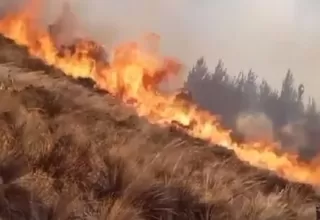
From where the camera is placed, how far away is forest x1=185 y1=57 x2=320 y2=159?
1740mm

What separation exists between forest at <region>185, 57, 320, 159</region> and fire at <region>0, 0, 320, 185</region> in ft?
0.07

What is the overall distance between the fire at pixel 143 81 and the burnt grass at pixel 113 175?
0.06m

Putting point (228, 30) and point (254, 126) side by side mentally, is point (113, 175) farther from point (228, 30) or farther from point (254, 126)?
point (228, 30)

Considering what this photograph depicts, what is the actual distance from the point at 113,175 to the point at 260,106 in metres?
0.39

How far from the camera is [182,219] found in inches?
60.5

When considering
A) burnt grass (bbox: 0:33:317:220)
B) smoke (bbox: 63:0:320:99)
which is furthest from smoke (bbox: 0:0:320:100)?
burnt grass (bbox: 0:33:317:220)

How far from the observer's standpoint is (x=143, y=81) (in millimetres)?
1899

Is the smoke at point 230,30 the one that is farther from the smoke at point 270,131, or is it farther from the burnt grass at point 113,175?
the burnt grass at point 113,175

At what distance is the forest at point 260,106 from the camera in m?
1.74

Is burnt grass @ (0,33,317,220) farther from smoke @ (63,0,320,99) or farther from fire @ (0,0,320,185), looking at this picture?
smoke @ (63,0,320,99)

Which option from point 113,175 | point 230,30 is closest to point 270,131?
point 230,30

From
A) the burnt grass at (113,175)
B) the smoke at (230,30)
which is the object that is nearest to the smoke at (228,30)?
the smoke at (230,30)

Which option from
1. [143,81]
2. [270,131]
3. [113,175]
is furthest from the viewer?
[143,81]

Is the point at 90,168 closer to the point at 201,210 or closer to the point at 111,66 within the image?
the point at 201,210
